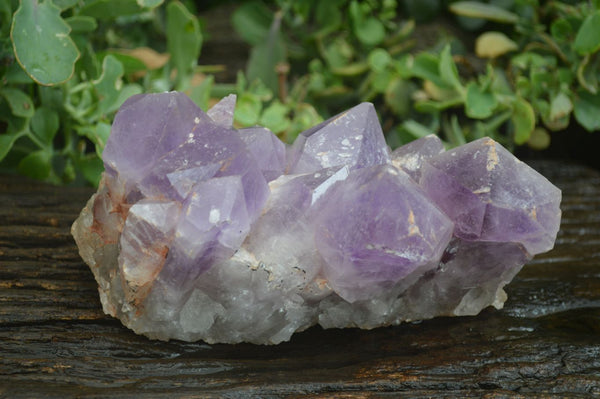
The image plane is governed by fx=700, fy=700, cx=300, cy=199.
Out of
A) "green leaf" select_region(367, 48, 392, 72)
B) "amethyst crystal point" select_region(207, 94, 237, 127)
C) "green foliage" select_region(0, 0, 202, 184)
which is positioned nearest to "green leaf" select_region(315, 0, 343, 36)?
"green leaf" select_region(367, 48, 392, 72)

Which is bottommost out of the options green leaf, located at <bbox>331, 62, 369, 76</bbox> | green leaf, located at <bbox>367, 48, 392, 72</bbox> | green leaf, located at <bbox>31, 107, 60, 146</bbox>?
green leaf, located at <bbox>331, 62, 369, 76</bbox>

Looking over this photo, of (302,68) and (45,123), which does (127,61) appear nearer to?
(45,123)

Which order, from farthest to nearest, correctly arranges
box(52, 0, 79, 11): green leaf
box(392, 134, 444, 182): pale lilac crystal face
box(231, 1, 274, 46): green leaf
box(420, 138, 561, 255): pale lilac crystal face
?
1. box(231, 1, 274, 46): green leaf
2. box(52, 0, 79, 11): green leaf
3. box(392, 134, 444, 182): pale lilac crystal face
4. box(420, 138, 561, 255): pale lilac crystal face

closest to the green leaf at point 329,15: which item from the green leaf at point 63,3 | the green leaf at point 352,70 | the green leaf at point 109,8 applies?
the green leaf at point 352,70

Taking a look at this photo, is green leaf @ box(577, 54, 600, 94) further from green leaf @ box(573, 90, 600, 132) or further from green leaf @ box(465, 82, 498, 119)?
green leaf @ box(465, 82, 498, 119)

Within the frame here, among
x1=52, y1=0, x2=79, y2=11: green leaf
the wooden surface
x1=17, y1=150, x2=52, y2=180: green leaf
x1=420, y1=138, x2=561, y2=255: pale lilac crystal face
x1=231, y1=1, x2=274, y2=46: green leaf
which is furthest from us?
x1=231, y1=1, x2=274, y2=46: green leaf

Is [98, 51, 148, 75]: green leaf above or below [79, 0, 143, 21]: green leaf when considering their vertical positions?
below

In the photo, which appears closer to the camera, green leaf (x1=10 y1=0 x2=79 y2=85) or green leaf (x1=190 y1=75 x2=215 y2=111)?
green leaf (x1=10 y1=0 x2=79 y2=85)
